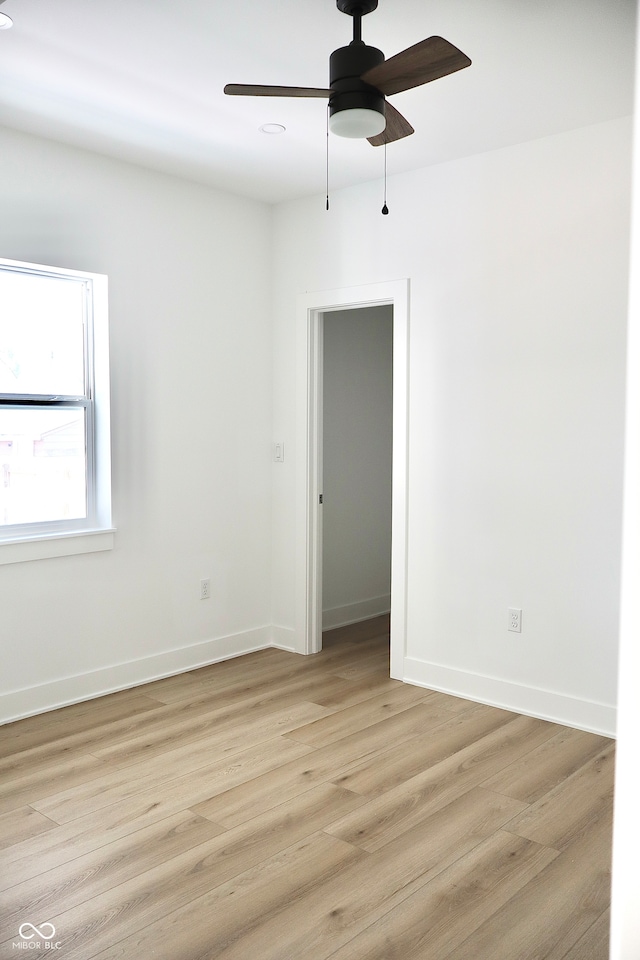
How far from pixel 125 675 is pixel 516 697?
2.03 meters

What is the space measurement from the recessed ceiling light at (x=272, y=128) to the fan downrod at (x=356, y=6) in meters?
1.08

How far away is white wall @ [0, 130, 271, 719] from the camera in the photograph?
11.7 ft

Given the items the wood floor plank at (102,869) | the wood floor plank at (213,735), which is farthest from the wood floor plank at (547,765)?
the wood floor plank at (102,869)

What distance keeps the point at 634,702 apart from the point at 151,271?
382 centimetres

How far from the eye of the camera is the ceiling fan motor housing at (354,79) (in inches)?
88.0

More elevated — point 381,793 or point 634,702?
point 634,702

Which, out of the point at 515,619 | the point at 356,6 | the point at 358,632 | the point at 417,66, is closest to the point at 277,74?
the point at 356,6

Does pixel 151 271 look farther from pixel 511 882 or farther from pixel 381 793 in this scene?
pixel 511 882

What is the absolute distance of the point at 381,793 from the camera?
285 centimetres

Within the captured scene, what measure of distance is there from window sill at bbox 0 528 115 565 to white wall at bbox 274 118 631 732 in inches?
64.8

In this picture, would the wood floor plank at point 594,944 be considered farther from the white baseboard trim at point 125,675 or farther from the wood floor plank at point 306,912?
the white baseboard trim at point 125,675

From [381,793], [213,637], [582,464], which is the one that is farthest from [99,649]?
[582,464]

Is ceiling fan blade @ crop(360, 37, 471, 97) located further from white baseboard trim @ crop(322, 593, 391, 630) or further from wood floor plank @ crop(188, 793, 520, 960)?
white baseboard trim @ crop(322, 593, 391, 630)

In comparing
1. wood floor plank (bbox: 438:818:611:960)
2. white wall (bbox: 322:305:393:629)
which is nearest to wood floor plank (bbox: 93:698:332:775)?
wood floor plank (bbox: 438:818:611:960)
